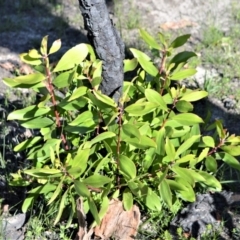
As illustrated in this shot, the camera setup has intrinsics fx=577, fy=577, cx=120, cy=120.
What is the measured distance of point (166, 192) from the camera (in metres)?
2.98

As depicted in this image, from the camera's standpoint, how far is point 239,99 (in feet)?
15.6

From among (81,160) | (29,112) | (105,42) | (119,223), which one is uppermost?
(105,42)

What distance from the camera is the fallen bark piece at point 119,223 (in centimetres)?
333

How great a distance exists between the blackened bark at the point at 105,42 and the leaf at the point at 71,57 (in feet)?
0.69

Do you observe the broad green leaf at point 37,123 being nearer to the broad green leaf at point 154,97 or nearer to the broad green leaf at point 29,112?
the broad green leaf at point 29,112

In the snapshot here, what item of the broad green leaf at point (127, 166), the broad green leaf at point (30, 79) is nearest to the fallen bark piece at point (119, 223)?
the broad green leaf at point (127, 166)

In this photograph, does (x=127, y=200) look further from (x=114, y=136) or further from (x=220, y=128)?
(x=220, y=128)

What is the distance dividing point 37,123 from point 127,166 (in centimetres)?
54

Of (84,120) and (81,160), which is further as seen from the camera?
(84,120)

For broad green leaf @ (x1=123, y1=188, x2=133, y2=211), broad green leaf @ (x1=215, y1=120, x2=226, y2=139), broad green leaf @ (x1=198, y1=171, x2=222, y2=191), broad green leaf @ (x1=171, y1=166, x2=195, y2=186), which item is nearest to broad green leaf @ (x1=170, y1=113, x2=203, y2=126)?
broad green leaf @ (x1=215, y1=120, x2=226, y2=139)

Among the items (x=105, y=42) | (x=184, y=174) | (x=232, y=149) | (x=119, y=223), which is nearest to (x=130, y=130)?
(x=184, y=174)

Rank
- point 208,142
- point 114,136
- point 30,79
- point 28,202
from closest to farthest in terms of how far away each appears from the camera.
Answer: point 30,79 → point 114,136 → point 208,142 → point 28,202

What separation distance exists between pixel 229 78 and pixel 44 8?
7.50ft

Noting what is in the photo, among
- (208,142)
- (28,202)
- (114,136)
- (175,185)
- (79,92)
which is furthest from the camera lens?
(28,202)
